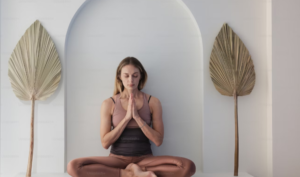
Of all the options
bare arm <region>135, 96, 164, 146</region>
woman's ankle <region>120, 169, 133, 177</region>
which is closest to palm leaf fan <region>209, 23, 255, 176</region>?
bare arm <region>135, 96, 164, 146</region>

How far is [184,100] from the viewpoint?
3.27 meters

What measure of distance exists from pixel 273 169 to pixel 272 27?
4.99 feet

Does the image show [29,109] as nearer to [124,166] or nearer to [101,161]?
[101,161]

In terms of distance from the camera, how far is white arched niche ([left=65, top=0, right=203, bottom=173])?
10.5 ft

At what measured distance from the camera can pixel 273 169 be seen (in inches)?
123

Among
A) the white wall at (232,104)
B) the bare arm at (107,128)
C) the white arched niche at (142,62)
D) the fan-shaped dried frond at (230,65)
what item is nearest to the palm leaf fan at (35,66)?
the white arched niche at (142,62)

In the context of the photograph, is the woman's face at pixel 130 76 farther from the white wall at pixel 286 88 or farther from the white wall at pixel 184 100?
the white wall at pixel 286 88

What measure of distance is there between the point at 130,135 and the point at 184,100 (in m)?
0.77

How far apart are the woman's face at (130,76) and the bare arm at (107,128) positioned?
28 centimetres

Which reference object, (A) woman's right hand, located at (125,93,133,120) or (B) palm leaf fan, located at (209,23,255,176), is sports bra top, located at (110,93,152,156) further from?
(B) palm leaf fan, located at (209,23,255,176)

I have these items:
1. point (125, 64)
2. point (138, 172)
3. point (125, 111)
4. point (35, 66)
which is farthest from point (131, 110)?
point (35, 66)

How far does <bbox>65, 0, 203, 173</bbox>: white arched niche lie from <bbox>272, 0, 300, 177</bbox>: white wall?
80 centimetres

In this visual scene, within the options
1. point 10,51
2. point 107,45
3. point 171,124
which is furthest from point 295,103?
point 10,51

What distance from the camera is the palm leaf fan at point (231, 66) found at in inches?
123
